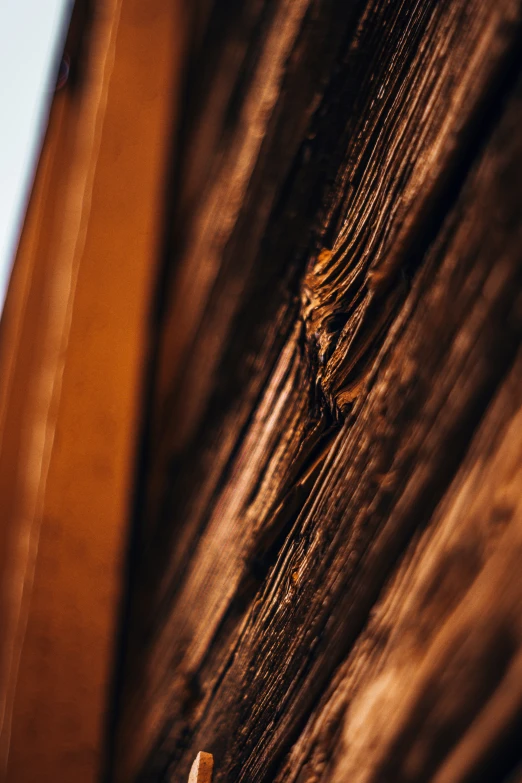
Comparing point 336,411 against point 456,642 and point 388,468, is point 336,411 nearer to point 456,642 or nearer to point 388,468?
point 388,468

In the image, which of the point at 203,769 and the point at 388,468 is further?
the point at 203,769

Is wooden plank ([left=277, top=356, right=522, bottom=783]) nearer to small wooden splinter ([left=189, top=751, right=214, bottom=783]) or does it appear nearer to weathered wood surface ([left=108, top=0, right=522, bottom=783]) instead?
weathered wood surface ([left=108, top=0, right=522, bottom=783])

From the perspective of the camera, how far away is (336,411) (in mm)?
539

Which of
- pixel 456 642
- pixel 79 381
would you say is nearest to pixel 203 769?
pixel 456 642

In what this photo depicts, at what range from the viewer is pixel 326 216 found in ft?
2.11

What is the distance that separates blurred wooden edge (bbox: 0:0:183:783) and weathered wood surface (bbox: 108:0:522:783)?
0.15 ft

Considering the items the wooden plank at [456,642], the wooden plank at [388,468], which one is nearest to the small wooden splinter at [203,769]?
the wooden plank at [388,468]

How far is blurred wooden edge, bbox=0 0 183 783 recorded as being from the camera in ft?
2.51

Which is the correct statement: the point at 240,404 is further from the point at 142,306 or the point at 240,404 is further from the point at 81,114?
the point at 81,114

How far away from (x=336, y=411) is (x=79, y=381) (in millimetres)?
423

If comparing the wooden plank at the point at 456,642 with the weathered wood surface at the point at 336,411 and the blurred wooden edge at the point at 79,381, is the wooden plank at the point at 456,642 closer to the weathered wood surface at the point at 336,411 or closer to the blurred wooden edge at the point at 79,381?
the weathered wood surface at the point at 336,411

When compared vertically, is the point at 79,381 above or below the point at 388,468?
below

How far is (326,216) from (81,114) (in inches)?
19.0

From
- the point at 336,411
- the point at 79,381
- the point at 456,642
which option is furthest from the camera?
the point at 79,381
